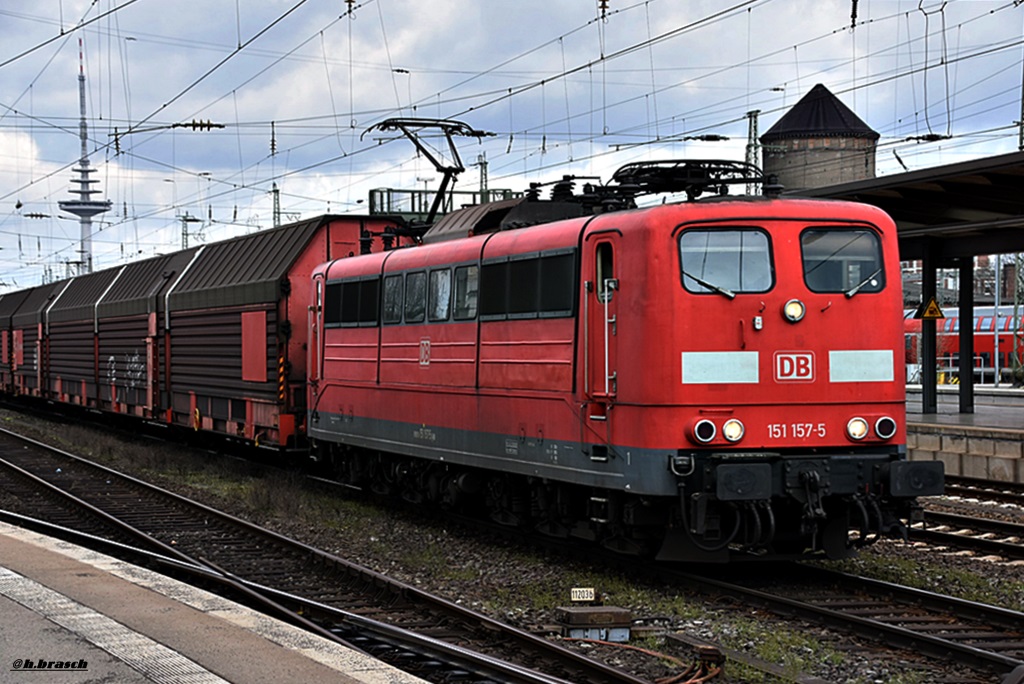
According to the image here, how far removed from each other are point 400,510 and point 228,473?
638 cm

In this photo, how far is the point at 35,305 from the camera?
4122cm

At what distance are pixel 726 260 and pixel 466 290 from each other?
368cm

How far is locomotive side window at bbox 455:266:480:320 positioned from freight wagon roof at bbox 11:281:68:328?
27771 millimetres

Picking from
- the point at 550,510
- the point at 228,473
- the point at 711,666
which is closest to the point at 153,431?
the point at 228,473

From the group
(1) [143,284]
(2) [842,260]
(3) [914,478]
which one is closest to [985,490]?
(3) [914,478]

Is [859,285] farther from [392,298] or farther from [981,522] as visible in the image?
[392,298]

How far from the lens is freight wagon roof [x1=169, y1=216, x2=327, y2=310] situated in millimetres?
20828

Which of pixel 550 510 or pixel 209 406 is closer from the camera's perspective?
pixel 550 510

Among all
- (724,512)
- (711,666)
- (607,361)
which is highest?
(607,361)

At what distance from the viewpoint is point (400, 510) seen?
16969 millimetres

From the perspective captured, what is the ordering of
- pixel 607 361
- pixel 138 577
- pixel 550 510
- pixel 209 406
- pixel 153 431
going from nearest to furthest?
pixel 138 577 → pixel 607 361 → pixel 550 510 → pixel 209 406 → pixel 153 431

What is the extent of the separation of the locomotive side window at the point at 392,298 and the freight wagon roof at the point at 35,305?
25652 millimetres

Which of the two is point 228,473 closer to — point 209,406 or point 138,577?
point 209,406

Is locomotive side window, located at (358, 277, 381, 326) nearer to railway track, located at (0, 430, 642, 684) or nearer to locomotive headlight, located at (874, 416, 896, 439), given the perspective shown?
railway track, located at (0, 430, 642, 684)
